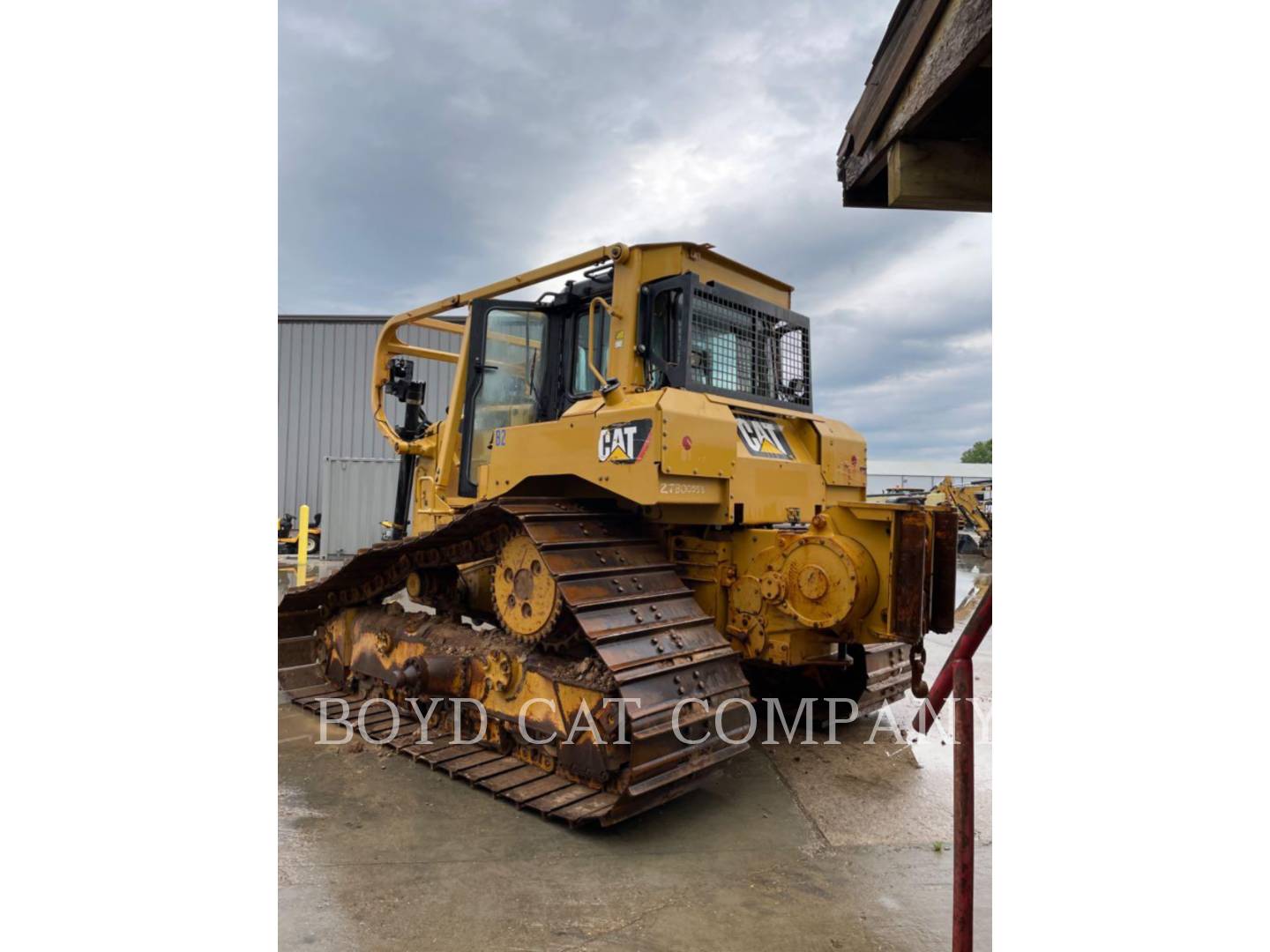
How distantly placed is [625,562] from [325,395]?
68.0ft

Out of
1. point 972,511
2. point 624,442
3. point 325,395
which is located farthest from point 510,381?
point 325,395

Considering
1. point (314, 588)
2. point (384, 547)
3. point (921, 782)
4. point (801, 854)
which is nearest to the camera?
point (801, 854)

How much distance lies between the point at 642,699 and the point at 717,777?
1261 mm

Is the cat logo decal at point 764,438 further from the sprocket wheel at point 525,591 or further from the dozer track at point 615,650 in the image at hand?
the sprocket wheel at point 525,591

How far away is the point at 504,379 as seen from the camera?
6.23 meters

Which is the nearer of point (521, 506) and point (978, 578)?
point (521, 506)

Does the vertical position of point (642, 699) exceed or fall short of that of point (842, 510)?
it falls short

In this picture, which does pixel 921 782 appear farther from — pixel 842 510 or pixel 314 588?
pixel 314 588

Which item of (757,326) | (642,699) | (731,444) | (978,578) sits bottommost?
(978,578)

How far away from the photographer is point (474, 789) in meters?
4.45

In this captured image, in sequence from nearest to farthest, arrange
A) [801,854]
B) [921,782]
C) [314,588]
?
[801,854]
[921,782]
[314,588]

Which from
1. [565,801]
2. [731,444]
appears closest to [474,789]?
[565,801]

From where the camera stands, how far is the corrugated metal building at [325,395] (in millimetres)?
22656

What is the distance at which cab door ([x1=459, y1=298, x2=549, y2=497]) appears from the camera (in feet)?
20.2
